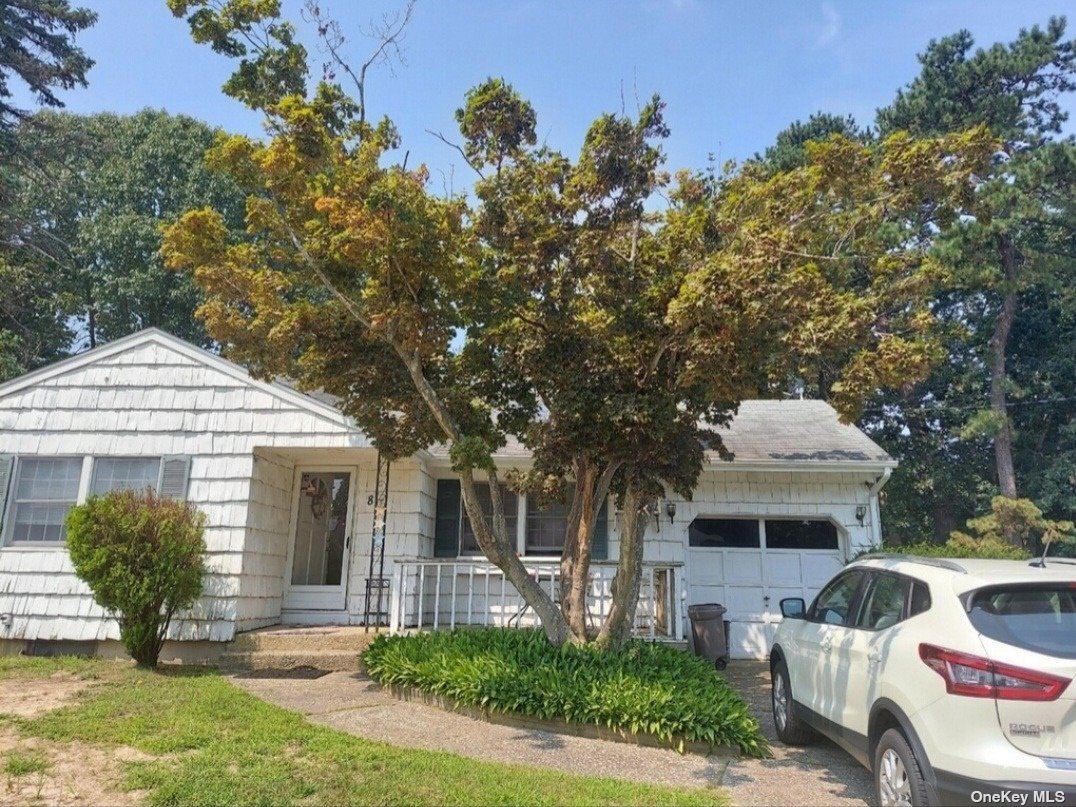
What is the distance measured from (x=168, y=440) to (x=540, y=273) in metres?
6.12

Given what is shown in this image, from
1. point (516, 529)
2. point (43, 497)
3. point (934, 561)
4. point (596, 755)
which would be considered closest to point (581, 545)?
point (596, 755)

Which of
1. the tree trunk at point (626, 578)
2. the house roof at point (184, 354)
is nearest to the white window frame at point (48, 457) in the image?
the house roof at point (184, 354)

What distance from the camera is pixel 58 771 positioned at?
480 centimetres

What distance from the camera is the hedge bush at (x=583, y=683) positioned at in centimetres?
579

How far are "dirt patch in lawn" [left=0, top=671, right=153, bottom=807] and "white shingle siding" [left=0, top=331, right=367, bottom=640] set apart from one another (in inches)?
136

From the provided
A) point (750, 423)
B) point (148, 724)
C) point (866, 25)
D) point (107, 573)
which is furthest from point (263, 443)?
point (866, 25)

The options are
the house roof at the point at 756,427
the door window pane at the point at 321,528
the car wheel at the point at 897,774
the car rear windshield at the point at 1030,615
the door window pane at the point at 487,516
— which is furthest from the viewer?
the door window pane at the point at 487,516

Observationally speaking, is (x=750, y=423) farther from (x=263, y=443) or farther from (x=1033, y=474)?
(x=1033, y=474)

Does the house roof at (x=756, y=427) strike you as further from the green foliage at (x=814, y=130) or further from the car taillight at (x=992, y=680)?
the green foliage at (x=814, y=130)

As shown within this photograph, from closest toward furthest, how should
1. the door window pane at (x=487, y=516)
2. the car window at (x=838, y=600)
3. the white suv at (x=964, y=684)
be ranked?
1. the white suv at (x=964, y=684)
2. the car window at (x=838, y=600)
3. the door window pane at (x=487, y=516)

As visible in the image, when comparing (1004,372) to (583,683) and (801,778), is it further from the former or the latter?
(583,683)

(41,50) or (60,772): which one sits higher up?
(41,50)

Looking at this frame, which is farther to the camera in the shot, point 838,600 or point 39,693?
point 39,693

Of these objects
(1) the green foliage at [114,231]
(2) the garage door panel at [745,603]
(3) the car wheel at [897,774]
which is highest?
(1) the green foliage at [114,231]
